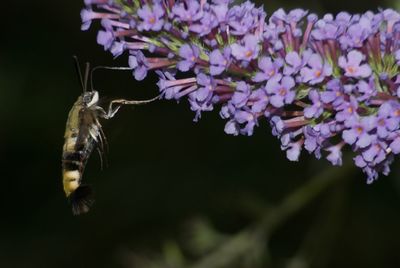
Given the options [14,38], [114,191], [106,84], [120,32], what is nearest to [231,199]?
[114,191]

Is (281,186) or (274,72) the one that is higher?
(274,72)

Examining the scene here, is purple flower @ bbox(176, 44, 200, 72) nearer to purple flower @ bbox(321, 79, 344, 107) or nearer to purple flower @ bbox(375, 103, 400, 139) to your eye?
purple flower @ bbox(321, 79, 344, 107)

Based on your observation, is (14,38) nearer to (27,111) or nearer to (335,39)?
(27,111)

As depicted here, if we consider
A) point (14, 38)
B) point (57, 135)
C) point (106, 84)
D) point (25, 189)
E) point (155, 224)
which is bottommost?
point (155, 224)

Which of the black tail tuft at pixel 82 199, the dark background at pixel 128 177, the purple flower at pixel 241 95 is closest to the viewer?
the purple flower at pixel 241 95

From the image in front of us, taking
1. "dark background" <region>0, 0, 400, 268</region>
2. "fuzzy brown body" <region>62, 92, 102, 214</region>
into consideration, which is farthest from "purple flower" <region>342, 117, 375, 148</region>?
"dark background" <region>0, 0, 400, 268</region>

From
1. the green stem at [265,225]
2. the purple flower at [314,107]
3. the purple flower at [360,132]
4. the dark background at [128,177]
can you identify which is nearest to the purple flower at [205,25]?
the purple flower at [314,107]

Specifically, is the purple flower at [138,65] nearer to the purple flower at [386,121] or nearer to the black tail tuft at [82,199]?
the black tail tuft at [82,199]
